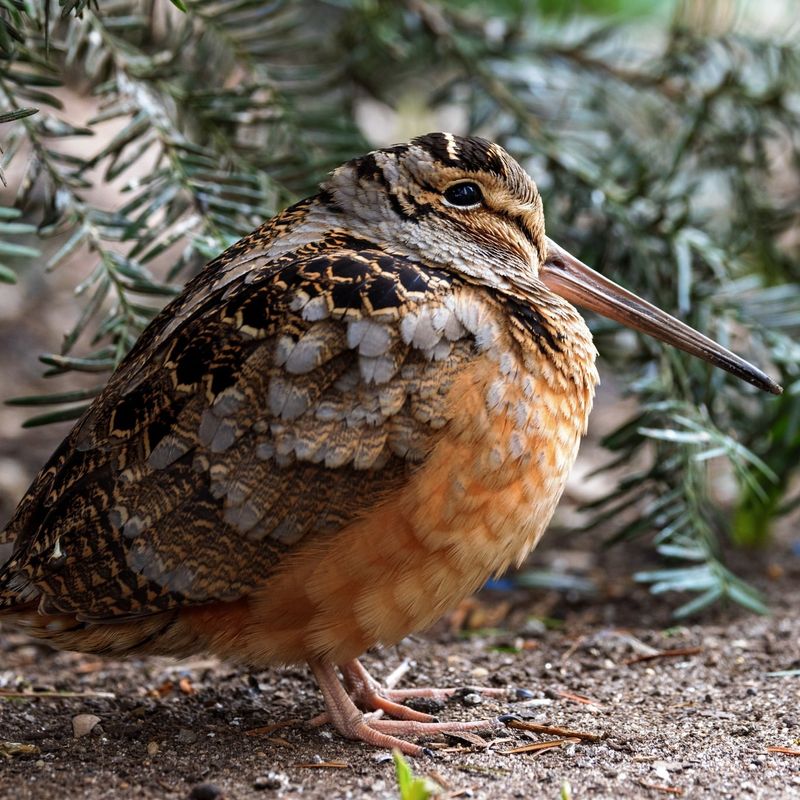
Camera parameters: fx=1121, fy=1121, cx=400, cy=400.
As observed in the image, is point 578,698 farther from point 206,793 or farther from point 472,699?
point 206,793

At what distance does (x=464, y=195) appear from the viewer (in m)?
3.00

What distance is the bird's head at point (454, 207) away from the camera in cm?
292

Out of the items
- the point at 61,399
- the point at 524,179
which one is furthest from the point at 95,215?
the point at 524,179

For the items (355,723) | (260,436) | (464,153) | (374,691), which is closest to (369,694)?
(374,691)

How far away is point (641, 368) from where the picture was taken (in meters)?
4.05

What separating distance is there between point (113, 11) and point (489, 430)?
2.26m

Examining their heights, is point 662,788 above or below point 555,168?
below

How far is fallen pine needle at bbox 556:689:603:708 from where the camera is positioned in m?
3.06

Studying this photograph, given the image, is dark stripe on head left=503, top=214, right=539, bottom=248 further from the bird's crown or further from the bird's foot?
the bird's foot

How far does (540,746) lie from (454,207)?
1388mm

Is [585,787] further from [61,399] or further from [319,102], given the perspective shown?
[319,102]

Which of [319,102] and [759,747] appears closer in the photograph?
[759,747]

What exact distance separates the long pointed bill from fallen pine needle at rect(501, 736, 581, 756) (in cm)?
111

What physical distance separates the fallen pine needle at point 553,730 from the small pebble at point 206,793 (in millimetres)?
813
